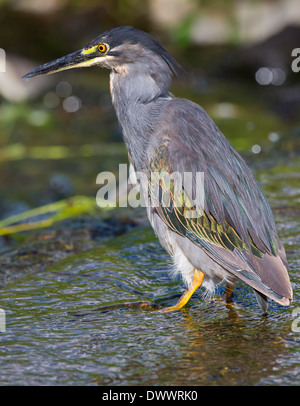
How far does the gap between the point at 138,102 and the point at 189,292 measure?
1.27 m

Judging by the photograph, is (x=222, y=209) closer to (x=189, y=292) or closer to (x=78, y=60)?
(x=189, y=292)

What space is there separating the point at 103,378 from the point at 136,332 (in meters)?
0.50

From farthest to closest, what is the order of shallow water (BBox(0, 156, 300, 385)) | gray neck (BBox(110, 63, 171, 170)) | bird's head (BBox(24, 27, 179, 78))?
bird's head (BBox(24, 27, 179, 78))
gray neck (BBox(110, 63, 171, 170))
shallow water (BBox(0, 156, 300, 385))

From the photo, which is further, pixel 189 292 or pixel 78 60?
pixel 78 60

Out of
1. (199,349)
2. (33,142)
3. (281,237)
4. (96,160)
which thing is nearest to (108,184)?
(96,160)

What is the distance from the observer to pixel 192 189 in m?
3.72

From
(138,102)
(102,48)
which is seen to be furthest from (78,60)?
(138,102)

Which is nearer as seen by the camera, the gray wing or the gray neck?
the gray wing

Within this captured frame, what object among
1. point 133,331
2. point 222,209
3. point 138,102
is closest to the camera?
point 133,331

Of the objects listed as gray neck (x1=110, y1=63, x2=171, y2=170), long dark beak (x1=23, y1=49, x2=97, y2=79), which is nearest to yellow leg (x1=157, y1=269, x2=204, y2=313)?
gray neck (x1=110, y1=63, x2=171, y2=170)

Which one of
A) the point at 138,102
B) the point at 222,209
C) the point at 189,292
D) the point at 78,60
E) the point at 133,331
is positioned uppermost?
the point at 78,60

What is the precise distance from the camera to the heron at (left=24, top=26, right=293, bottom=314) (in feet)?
11.9

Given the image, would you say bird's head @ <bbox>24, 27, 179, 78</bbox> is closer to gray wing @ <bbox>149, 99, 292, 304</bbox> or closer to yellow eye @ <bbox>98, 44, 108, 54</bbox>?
yellow eye @ <bbox>98, 44, 108, 54</bbox>
